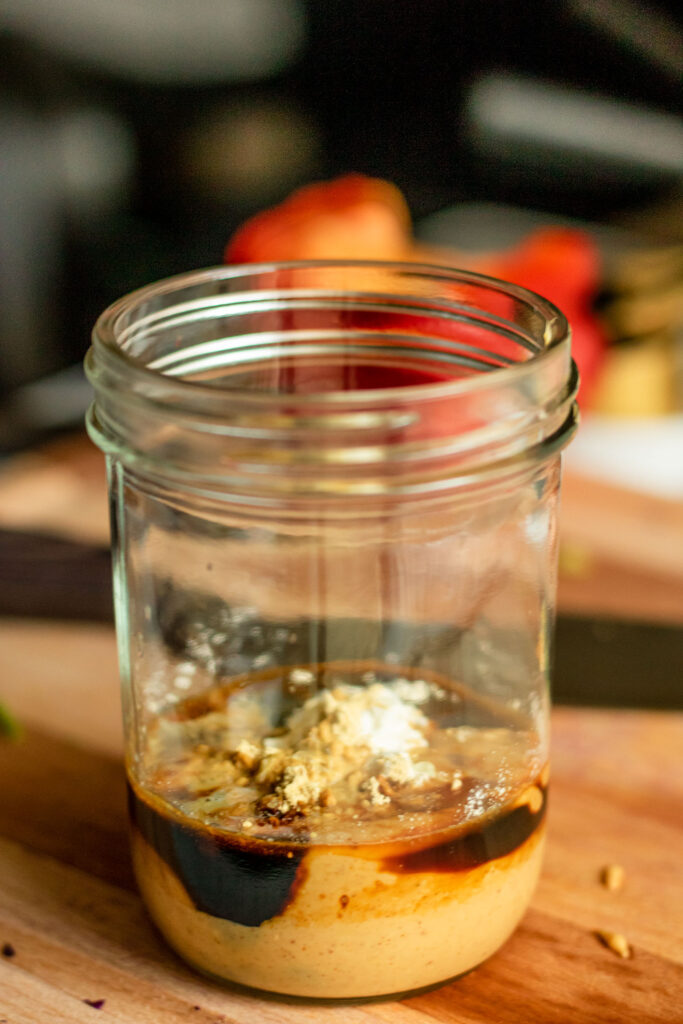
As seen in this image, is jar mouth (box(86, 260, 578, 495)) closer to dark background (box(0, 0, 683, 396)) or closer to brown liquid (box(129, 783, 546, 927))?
brown liquid (box(129, 783, 546, 927))

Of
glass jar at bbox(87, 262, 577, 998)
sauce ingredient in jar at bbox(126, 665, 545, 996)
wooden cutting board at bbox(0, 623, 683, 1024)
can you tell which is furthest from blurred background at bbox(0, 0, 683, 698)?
sauce ingredient in jar at bbox(126, 665, 545, 996)

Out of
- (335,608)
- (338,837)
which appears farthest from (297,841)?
(335,608)

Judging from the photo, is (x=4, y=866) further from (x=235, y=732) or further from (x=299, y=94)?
(x=299, y=94)

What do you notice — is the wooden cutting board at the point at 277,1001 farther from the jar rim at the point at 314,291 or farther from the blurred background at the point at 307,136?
the blurred background at the point at 307,136

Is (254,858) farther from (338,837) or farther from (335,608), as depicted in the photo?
(335,608)

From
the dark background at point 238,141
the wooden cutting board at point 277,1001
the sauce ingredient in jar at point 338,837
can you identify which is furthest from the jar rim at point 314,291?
the dark background at point 238,141

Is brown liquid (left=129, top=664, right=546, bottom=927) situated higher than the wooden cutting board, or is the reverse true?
brown liquid (left=129, top=664, right=546, bottom=927)

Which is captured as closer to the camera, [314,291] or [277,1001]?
[277,1001]

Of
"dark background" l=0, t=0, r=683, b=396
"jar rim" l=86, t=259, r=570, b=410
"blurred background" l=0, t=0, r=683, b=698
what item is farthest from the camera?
"dark background" l=0, t=0, r=683, b=396
